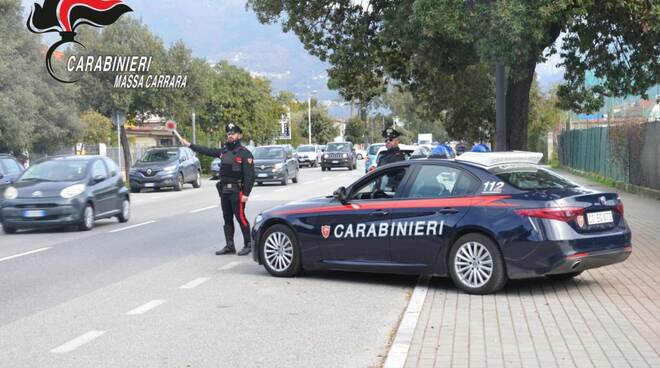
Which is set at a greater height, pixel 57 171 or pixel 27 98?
pixel 27 98

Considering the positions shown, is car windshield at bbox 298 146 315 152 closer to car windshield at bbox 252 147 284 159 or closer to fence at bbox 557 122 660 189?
car windshield at bbox 252 147 284 159

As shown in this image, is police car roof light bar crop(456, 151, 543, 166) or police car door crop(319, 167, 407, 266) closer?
police car roof light bar crop(456, 151, 543, 166)

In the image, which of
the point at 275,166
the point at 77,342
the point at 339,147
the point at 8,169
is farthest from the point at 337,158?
the point at 77,342

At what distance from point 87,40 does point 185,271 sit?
35.2m

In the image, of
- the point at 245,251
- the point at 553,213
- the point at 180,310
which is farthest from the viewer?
the point at 245,251

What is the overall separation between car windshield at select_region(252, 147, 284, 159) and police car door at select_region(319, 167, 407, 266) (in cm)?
2642

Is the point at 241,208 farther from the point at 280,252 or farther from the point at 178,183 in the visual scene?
the point at 178,183

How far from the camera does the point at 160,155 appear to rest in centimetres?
3575

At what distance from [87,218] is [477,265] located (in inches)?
412

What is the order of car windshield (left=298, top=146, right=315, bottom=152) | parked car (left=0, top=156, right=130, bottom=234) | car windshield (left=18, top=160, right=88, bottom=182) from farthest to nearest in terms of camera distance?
car windshield (left=298, top=146, right=315, bottom=152)
car windshield (left=18, top=160, right=88, bottom=182)
parked car (left=0, top=156, right=130, bottom=234)

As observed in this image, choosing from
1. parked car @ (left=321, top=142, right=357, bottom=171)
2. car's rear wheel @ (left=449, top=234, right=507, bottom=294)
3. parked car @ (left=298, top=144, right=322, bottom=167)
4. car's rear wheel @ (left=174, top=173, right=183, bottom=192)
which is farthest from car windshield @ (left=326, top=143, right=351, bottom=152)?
car's rear wheel @ (left=449, top=234, right=507, bottom=294)

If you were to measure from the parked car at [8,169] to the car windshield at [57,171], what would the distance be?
2699mm

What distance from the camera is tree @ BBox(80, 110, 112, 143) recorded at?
172 ft

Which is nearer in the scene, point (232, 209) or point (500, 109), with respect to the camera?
point (232, 209)
